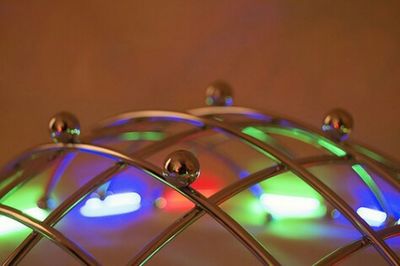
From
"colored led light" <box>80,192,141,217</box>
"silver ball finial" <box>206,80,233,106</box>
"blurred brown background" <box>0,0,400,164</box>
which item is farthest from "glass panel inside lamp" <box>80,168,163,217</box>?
"blurred brown background" <box>0,0,400,164</box>

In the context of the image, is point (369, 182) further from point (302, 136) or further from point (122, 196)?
point (122, 196)

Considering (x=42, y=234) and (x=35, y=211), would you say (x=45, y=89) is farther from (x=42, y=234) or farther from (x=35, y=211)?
(x=42, y=234)

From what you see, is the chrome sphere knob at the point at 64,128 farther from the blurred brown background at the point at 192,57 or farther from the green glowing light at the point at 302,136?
the blurred brown background at the point at 192,57

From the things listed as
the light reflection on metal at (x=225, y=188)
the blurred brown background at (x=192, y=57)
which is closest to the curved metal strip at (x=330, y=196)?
the light reflection on metal at (x=225, y=188)

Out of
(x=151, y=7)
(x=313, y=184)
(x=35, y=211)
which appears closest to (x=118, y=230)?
(x=35, y=211)

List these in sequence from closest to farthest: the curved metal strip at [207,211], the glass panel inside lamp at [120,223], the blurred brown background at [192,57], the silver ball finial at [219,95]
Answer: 1. the curved metal strip at [207,211]
2. the glass panel inside lamp at [120,223]
3. the silver ball finial at [219,95]
4. the blurred brown background at [192,57]

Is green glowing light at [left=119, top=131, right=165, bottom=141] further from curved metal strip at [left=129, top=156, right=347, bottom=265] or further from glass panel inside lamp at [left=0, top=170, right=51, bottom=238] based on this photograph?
curved metal strip at [left=129, top=156, right=347, bottom=265]

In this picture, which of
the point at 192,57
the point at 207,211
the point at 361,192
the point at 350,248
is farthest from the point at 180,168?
the point at 192,57
